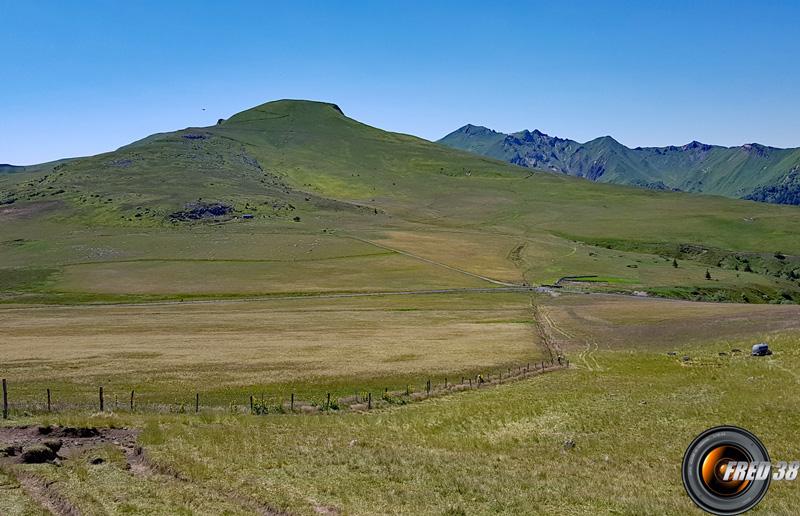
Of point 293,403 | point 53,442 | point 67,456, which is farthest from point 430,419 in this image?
point 53,442

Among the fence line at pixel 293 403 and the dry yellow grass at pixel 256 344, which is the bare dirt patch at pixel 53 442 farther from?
the dry yellow grass at pixel 256 344

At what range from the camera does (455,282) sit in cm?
14612

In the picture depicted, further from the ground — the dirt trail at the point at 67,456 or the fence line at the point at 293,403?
the dirt trail at the point at 67,456

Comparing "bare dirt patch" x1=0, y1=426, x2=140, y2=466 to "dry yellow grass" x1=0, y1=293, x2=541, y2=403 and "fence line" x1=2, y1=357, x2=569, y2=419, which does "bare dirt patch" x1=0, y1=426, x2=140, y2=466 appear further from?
"dry yellow grass" x1=0, y1=293, x2=541, y2=403

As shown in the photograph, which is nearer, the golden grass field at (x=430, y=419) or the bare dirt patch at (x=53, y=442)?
the golden grass field at (x=430, y=419)

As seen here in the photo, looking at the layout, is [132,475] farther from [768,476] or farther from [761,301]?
[761,301]

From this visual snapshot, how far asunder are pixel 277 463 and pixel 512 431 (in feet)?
49.0

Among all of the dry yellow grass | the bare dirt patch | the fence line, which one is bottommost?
the dry yellow grass

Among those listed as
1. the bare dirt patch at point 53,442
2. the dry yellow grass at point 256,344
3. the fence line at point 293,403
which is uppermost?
the bare dirt patch at point 53,442

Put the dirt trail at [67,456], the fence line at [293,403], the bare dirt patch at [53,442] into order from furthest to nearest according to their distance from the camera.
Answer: the fence line at [293,403], the bare dirt patch at [53,442], the dirt trail at [67,456]

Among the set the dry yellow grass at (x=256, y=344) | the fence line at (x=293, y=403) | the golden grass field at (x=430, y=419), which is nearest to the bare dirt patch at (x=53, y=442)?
the golden grass field at (x=430, y=419)

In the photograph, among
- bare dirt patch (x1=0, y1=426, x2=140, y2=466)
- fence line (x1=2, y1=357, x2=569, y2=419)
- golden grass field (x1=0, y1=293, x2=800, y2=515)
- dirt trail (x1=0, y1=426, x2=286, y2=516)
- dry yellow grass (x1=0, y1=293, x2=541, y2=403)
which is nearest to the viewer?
dirt trail (x1=0, y1=426, x2=286, y2=516)

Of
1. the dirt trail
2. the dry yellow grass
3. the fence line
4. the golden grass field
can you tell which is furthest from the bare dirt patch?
the dry yellow grass

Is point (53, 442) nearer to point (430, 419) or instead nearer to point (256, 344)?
point (430, 419)
